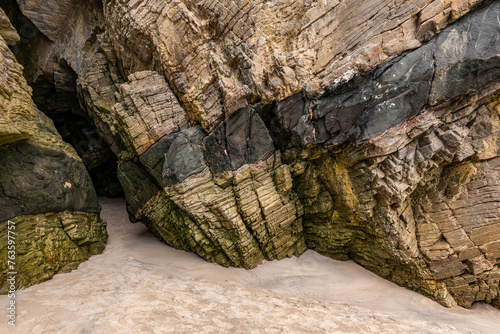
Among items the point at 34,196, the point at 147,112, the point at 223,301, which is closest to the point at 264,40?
the point at 147,112

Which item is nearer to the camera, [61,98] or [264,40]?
[264,40]

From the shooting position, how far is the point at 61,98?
15.7 metres

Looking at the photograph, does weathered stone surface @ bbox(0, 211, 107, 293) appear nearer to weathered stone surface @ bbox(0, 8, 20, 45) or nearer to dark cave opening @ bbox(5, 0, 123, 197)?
weathered stone surface @ bbox(0, 8, 20, 45)

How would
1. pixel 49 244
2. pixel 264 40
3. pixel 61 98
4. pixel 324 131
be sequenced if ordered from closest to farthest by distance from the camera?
pixel 324 131 → pixel 264 40 → pixel 49 244 → pixel 61 98

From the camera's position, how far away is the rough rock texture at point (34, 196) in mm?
7742

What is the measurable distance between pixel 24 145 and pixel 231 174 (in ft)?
22.6

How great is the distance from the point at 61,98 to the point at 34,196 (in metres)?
9.71

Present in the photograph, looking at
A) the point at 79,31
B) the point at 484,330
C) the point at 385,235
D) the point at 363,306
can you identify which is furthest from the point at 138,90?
the point at 484,330

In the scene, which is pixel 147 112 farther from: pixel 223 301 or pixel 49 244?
pixel 223 301

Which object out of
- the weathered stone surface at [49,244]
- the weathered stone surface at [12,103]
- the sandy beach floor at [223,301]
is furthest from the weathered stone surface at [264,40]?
the weathered stone surface at [49,244]

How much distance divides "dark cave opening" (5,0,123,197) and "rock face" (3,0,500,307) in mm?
6059

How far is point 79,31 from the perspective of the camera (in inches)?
514

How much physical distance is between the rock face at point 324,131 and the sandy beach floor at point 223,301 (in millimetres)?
532

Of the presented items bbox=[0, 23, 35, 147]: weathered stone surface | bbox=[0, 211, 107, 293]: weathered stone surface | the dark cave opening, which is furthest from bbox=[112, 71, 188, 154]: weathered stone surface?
the dark cave opening
